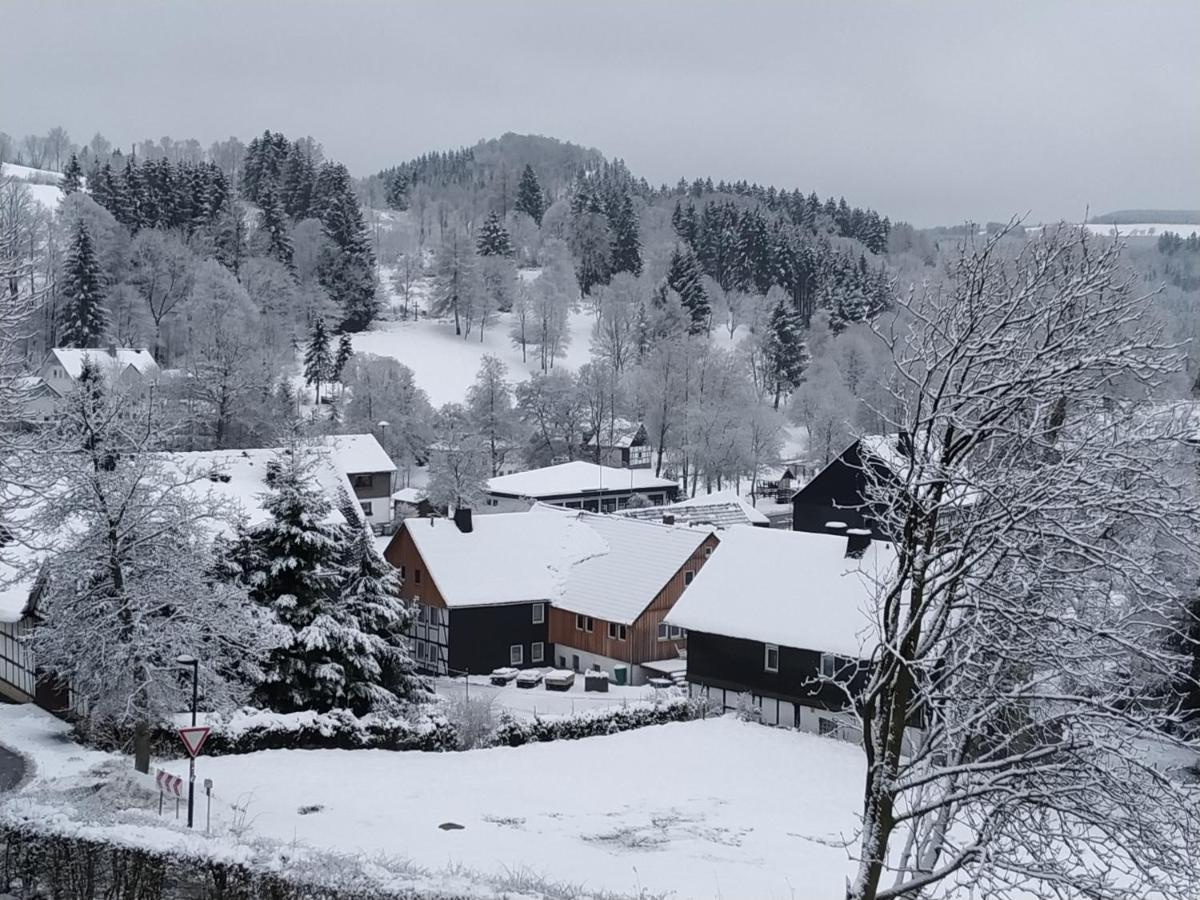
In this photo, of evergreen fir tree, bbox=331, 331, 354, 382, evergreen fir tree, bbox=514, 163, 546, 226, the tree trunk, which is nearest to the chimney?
the tree trunk

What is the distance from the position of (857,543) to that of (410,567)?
1963 centimetres

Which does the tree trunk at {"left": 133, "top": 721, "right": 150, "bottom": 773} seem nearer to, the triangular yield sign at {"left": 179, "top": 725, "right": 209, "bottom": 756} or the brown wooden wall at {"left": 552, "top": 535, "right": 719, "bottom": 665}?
the triangular yield sign at {"left": 179, "top": 725, "right": 209, "bottom": 756}

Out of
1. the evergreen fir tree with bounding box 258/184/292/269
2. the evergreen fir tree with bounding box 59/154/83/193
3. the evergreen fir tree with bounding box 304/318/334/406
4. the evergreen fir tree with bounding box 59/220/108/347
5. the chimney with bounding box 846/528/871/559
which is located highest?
the evergreen fir tree with bounding box 59/154/83/193

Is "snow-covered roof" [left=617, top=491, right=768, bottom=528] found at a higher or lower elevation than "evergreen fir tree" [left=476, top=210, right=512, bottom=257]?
lower

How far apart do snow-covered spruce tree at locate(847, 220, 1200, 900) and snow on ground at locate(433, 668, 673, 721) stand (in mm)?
23566

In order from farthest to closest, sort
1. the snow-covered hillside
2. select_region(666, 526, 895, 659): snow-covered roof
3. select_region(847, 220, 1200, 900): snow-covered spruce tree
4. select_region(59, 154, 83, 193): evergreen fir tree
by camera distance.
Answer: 1. the snow-covered hillside
2. select_region(59, 154, 83, 193): evergreen fir tree
3. select_region(666, 526, 895, 659): snow-covered roof
4. select_region(847, 220, 1200, 900): snow-covered spruce tree

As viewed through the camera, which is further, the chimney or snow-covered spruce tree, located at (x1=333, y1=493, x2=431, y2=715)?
the chimney

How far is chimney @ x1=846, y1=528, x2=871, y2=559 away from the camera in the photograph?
36.3 metres

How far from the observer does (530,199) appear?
181 m

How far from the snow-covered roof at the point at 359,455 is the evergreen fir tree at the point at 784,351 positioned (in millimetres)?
51338

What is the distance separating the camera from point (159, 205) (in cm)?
11369

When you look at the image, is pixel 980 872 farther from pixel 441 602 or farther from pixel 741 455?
pixel 741 455

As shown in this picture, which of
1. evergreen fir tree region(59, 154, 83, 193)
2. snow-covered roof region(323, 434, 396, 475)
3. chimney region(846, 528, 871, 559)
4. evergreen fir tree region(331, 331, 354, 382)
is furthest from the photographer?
evergreen fir tree region(59, 154, 83, 193)

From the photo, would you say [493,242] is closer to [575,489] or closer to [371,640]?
[575,489]
